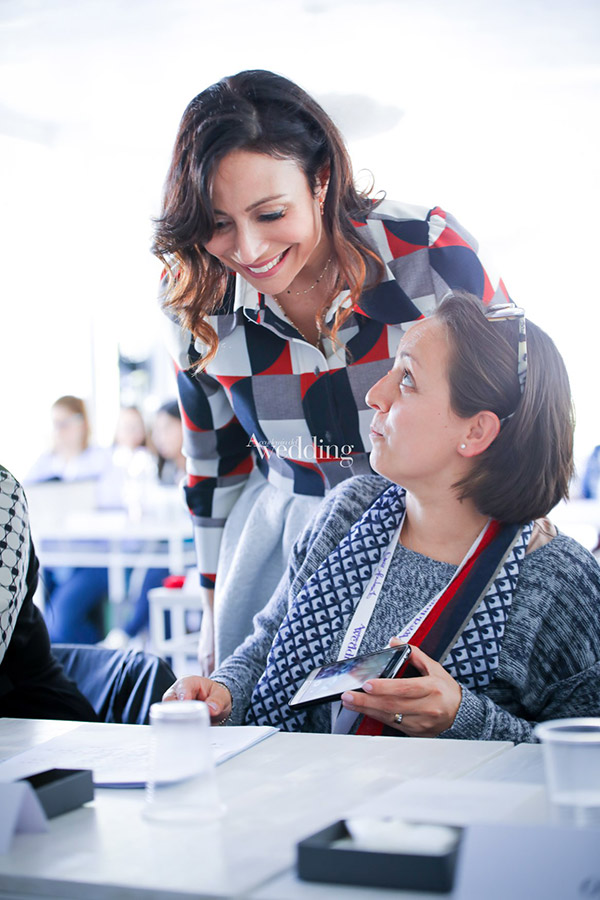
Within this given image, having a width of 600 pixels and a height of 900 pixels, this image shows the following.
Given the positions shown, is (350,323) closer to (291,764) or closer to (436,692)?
(436,692)

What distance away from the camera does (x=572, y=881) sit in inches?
27.1

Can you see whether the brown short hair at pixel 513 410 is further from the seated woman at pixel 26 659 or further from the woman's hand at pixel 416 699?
the seated woman at pixel 26 659

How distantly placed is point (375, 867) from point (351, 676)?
1.83ft

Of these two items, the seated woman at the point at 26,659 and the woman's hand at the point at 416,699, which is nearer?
the woman's hand at the point at 416,699

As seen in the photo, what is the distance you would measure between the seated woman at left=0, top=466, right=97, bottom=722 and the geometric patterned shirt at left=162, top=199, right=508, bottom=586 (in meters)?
0.54

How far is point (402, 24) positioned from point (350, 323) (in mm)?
4197

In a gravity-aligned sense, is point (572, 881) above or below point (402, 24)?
below

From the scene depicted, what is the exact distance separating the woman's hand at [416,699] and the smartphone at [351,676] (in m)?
0.01

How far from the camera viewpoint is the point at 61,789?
3.09ft

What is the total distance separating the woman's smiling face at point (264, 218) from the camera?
1.58 meters

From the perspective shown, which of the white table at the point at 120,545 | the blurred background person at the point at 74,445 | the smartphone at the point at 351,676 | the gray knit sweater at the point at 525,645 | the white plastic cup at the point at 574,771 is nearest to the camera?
the white plastic cup at the point at 574,771

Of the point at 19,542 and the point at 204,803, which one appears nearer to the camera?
the point at 204,803

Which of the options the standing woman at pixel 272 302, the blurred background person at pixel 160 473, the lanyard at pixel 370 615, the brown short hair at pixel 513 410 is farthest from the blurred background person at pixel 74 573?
the brown short hair at pixel 513 410

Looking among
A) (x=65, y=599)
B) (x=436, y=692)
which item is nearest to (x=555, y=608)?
(x=436, y=692)
